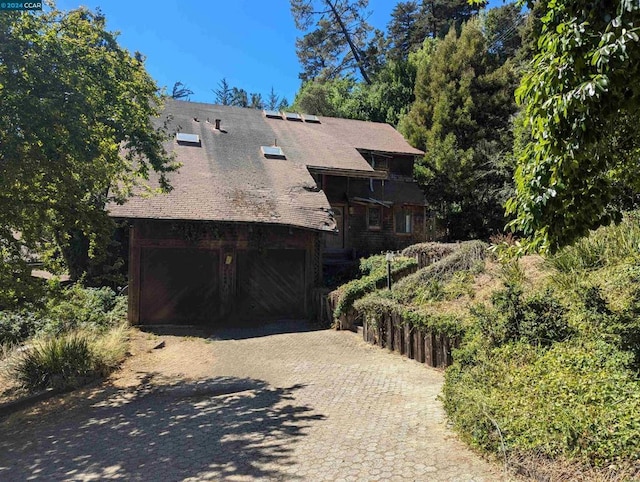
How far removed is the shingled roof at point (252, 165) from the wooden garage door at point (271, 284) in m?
1.52

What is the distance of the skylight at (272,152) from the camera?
17.6m

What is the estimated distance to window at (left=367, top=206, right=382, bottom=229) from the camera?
19469 mm

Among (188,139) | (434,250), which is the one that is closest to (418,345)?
(434,250)

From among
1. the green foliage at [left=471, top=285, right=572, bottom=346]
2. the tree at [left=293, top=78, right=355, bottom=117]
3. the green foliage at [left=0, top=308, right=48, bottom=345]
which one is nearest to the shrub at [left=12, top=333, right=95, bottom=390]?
the green foliage at [left=0, top=308, right=48, bottom=345]

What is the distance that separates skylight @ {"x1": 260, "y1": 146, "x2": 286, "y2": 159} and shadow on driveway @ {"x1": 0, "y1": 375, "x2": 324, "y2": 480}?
11625mm

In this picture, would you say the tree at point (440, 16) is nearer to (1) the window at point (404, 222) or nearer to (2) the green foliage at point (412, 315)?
(1) the window at point (404, 222)

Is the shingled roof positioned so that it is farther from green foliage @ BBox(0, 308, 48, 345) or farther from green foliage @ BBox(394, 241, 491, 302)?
green foliage @ BBox(394, 241, 491, 302)

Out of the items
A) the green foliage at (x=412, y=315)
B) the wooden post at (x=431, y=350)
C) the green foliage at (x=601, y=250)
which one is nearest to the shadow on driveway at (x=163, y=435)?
the wooden post at (x=431, y=350)

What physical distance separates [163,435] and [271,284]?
29.7 ft

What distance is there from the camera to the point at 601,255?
7828 millimetres

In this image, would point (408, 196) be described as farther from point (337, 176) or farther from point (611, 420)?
point (611, 420)

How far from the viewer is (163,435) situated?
5.34 meters

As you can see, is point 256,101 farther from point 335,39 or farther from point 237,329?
point 237,329

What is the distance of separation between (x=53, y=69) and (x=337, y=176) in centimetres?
1318
